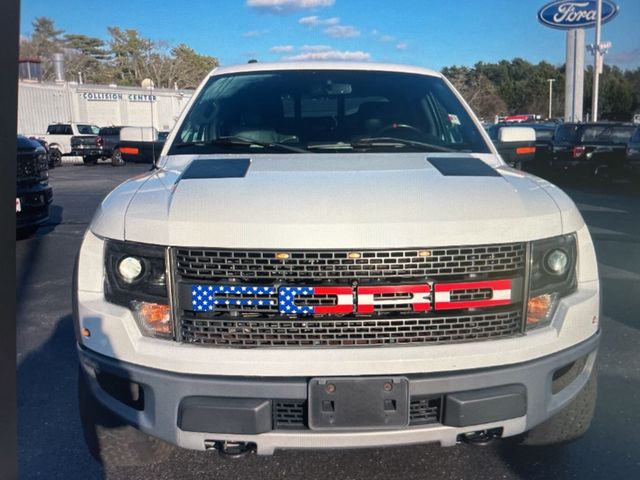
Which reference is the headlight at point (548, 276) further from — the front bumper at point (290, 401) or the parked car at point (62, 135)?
the parked car at point (62, 135)

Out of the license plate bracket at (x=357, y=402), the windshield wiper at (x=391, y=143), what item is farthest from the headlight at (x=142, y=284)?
the windshield wiper at (x=391, y=143)

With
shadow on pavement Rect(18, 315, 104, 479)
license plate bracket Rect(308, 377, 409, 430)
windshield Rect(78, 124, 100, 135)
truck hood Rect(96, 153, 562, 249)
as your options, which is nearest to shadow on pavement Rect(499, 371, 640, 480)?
license plate bracket Rect(308, 377, 409, 430)

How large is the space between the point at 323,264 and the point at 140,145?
2206 mm

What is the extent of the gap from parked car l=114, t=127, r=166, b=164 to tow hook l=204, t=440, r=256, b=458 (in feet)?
6.92

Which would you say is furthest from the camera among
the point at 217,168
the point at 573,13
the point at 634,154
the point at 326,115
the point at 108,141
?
the point at 573,13

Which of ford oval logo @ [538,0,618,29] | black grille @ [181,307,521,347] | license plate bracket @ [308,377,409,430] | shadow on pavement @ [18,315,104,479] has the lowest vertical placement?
shadow on pavement @ [18,315,104,479]

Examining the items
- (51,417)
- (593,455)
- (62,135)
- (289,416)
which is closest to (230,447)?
(289,416)

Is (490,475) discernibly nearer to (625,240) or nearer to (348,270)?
(348,270)

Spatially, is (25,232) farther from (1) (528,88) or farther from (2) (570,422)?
(1) (528,88)

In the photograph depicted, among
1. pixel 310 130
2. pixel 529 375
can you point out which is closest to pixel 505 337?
pixel 529 375

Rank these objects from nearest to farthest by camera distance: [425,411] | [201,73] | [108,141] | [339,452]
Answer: [425,411]
[339,452]
[108,141]
[201,73]

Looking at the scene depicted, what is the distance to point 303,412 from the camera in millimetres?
2230

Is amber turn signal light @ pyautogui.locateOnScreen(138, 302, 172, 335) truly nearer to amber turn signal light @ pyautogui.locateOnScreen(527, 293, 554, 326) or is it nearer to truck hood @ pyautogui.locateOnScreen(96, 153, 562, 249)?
truck hood @ pyautogui.locateOnScreen(96, 153, 562, 249)

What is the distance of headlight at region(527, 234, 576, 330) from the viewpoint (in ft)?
7.91
